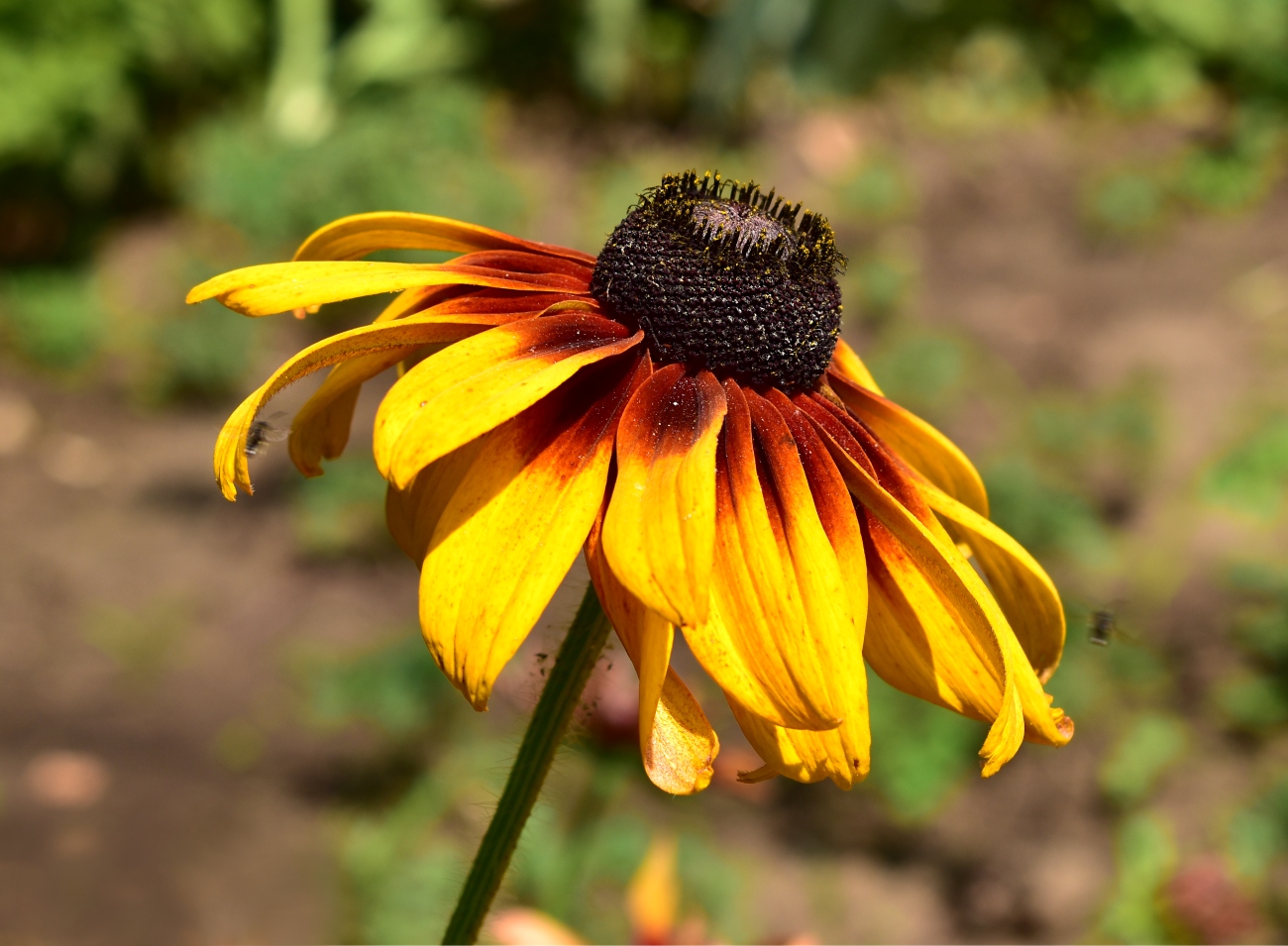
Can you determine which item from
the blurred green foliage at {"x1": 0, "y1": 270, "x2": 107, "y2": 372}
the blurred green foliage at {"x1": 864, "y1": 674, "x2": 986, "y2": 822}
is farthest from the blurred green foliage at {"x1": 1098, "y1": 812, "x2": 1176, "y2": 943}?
the blurred green foliage at {"x1": 0, "y1": 270, "x2": 107, "y2": 372}

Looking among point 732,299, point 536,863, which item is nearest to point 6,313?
point 536,863

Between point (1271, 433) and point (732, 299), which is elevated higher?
point (732, 299)

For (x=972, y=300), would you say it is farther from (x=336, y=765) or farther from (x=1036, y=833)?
(x=336, y=765)

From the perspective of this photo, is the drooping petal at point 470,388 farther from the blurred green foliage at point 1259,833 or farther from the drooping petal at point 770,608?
the blurred green foliage at point 1259,833

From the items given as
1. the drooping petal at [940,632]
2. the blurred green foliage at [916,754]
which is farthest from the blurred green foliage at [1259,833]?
the drooping petal at [940,632]

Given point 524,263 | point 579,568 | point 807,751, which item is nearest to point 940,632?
point 807,751

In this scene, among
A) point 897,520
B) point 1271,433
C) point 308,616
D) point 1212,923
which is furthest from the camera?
point 1271,433

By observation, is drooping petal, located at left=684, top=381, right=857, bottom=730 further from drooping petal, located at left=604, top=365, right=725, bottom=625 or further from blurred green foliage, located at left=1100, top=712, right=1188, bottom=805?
blurred green foliage, located at left=1100, top=712, right=1188, bottom=805
